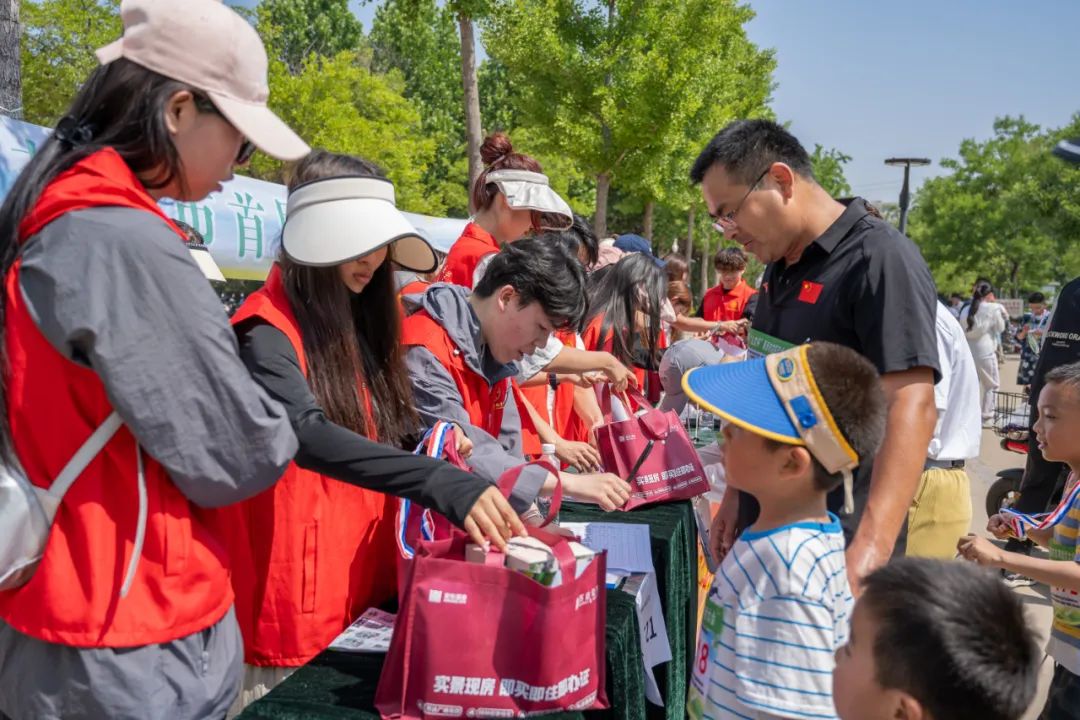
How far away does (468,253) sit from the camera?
12.4 ft

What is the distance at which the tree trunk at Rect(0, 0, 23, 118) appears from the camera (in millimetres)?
4418

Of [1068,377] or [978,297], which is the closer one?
[1068,377]

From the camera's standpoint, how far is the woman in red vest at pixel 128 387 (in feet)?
3.86

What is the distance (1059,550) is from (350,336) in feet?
6.37

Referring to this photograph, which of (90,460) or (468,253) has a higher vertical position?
(468,253)

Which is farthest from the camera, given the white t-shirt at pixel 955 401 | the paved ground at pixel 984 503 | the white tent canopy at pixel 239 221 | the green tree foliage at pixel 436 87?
the green tree foliage at pixel 436 87

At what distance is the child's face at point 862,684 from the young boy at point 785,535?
0.15 m

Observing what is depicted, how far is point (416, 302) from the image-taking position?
2.50 meters

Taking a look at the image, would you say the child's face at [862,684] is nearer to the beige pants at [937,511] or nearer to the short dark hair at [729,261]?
the beige pants at [937,511]

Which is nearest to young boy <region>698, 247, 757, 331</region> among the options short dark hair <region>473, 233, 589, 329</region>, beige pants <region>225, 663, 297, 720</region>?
short dark hair <region>473, 233, 589, 329</region>

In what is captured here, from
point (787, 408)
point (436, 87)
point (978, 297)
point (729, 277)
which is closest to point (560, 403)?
point (787, 408)

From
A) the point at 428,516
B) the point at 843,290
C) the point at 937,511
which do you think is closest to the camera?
the point at 428,516

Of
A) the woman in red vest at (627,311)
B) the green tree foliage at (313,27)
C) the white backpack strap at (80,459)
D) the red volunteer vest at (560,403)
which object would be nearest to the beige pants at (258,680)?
the white backpack strap at (80,459)

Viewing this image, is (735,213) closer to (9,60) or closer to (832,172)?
(9,60)
